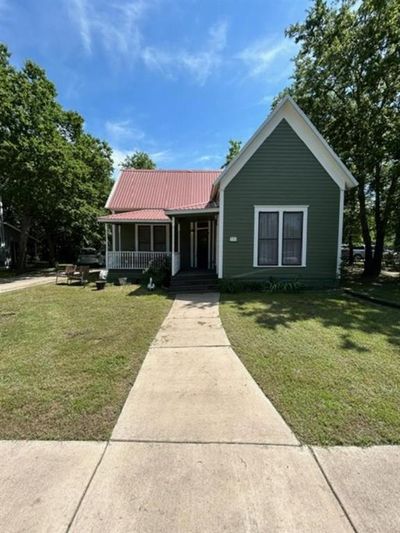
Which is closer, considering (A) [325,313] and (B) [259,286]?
(A) [325,313]

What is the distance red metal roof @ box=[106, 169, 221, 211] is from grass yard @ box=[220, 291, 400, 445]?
33.1 ft

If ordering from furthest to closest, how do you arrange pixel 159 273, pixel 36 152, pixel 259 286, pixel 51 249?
pixel 51 249
pixel 36 152
pixel 159 273
pixel 259 286

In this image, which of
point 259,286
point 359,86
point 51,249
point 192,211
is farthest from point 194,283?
point 51,249

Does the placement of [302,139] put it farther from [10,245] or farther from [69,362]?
[10,245]

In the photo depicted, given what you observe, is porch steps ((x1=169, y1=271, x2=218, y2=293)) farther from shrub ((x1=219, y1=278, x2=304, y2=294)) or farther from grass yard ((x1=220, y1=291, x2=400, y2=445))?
grass yard ((x1=220, y1=291, x2=400, y2=445))

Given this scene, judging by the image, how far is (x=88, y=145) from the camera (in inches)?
977

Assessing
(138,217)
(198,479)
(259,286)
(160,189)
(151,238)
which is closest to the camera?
(198,479)

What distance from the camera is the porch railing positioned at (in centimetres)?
1416

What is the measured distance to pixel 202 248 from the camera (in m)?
15.0

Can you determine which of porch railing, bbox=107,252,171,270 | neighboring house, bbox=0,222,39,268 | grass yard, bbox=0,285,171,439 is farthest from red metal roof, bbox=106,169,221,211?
neighboring house, bbox=0,222,39,268

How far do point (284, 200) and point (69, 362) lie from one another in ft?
29.0

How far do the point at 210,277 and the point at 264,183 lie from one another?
401 cm

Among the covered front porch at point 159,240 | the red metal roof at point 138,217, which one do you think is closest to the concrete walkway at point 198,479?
the covered front porch at point 159,240

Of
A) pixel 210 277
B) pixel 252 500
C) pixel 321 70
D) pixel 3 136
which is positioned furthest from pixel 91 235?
pixel 252 500
